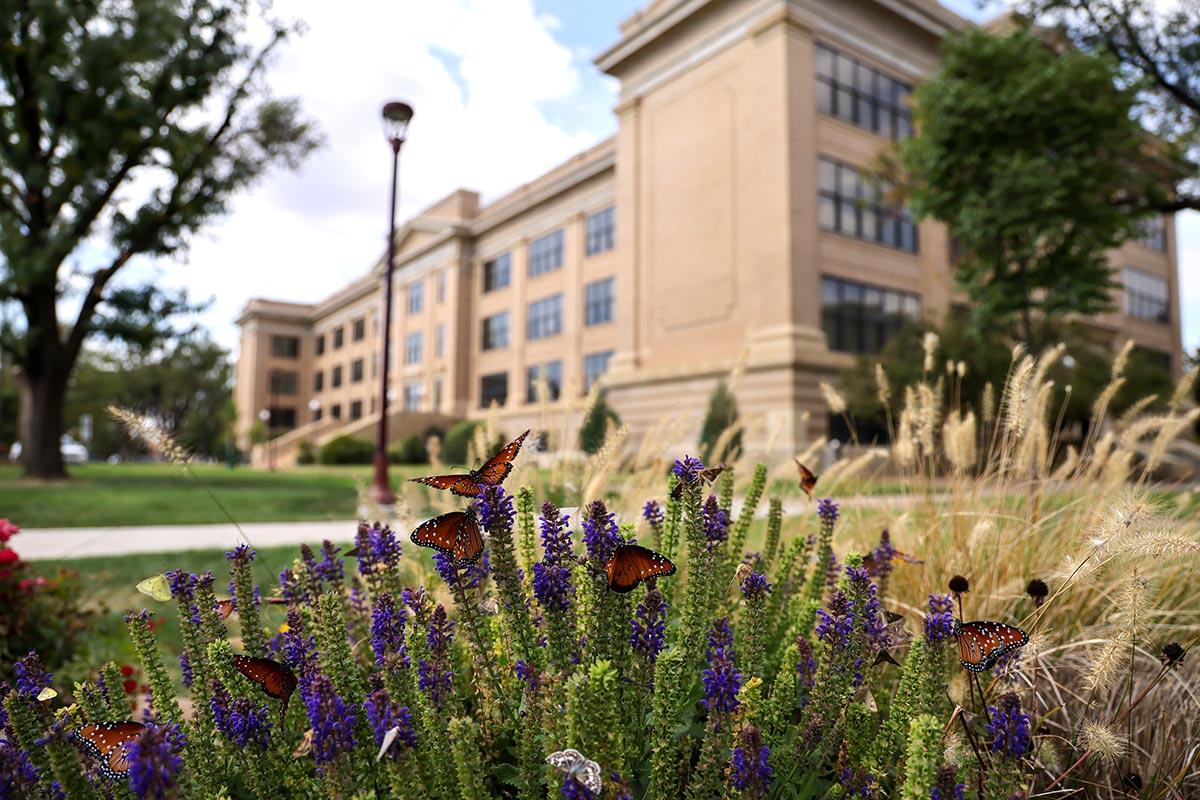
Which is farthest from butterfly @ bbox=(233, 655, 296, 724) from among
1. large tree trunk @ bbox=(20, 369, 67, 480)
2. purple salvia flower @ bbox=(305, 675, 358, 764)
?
large tree trunk @ bbox=(20, 369, 67, 480)

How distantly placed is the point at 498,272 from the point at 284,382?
3766cm

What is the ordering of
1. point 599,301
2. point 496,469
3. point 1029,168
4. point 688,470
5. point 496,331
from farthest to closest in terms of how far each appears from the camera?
1. point 496,331
2. point 599,301
3. point 1029,168
4. point 688,470
5. point 496,469

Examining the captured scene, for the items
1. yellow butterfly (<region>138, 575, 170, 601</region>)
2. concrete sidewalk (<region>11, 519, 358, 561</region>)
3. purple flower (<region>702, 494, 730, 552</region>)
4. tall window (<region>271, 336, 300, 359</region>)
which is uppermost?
tall window (<region>271, 336, 300, 359</region>)

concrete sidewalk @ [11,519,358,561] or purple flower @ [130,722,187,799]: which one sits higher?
purple flower @ [130,722,187,799]

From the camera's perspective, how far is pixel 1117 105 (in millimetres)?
16859

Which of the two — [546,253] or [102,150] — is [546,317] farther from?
[102,150]

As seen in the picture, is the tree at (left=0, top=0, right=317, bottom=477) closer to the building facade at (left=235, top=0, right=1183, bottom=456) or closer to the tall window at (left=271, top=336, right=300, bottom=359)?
the building facade at (left=235, top=0, right=1183, bottom=456)

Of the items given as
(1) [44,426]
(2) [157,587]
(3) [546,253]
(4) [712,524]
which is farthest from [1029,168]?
(3) [546,253]

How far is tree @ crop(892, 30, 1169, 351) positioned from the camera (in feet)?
54.3

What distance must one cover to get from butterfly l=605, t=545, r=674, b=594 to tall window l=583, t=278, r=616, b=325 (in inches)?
1422

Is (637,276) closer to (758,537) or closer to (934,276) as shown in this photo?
(934,276)

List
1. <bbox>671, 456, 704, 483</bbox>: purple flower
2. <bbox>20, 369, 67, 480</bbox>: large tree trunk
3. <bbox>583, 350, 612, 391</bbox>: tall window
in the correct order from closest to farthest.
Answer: <bbox>671, 456, 704, 483</bbox>: purple flower
<bbox>20, 369, 67, 480</bbox>: large tree trunk
<bbox>583, 350, 612, 391</bbox>: tall window

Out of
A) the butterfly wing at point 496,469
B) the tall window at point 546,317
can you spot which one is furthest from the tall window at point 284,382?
the butterfly wing at point 496,469

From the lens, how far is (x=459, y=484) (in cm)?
178
